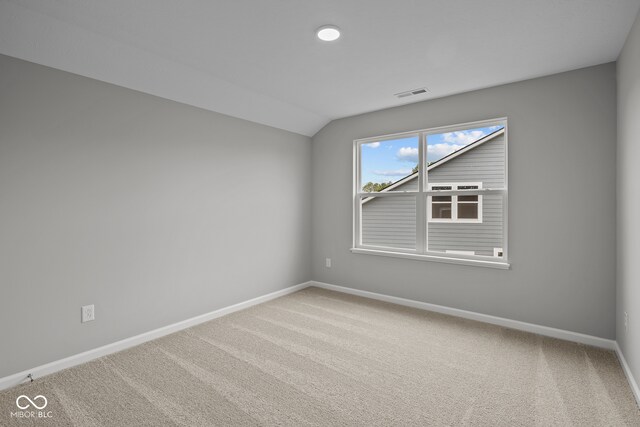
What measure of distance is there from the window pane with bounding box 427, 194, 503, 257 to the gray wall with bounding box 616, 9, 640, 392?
3.15 feet

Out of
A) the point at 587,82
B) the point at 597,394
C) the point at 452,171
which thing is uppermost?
the point at 587,82

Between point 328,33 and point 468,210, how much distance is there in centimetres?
238

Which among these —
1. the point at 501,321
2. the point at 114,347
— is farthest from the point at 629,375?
the point at 114,347

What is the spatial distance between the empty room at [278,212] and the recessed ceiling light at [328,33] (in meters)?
0.01

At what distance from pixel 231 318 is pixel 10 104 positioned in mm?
2484

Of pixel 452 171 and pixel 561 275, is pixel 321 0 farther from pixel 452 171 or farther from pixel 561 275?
pixel 561 275

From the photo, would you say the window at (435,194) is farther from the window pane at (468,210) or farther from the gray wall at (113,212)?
the gray wall at (113,212)

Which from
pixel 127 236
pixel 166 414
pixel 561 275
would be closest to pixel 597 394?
pixel 561 275

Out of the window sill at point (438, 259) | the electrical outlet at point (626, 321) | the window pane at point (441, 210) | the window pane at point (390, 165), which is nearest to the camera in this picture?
A: the electrical outlet at point (626, 321)

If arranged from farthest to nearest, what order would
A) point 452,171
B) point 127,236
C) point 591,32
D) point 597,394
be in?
point 452,171 → point 127,236 → point 591,32 → point 597,394

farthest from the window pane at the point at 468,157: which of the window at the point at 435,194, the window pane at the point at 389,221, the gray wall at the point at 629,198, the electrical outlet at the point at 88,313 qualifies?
the electrical outlet at the point at 88,313

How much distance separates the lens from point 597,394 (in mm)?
2033

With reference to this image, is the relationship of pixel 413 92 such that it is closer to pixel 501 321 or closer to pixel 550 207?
pixel 550 207

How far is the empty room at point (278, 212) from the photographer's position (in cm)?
198
